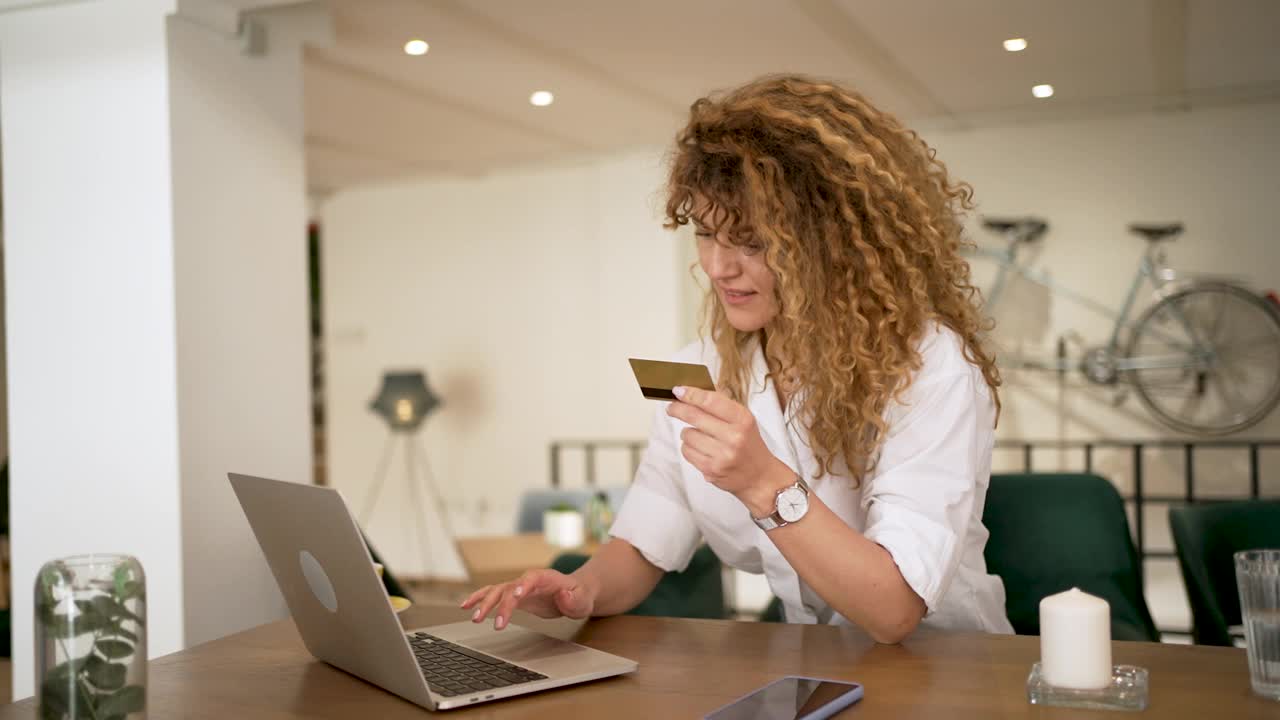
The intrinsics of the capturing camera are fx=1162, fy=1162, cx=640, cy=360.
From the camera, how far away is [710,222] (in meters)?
1.62

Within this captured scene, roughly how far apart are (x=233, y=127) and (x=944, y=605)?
2480mm

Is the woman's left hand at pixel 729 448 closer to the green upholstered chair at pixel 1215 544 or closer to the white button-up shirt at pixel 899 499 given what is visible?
the white button-up shirt at pixel 899 499

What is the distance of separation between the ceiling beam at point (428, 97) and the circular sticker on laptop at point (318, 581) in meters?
3.17

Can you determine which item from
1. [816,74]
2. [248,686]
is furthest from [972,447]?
[816,74]

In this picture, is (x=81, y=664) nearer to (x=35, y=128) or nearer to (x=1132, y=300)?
(x=35, y=128)

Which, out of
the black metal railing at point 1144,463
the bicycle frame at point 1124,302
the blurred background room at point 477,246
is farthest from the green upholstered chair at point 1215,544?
the bicycle frame at point 1124,302

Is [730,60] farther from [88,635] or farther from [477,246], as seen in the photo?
[88,635]

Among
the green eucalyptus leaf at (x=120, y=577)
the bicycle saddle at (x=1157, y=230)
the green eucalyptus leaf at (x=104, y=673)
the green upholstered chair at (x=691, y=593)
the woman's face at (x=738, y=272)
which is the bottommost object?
the green upholstered chair at (x=691, y=593)

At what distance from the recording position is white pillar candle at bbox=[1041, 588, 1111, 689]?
1115mm

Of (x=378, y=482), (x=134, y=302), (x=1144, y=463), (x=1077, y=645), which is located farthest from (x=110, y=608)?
(x=378, y=482)

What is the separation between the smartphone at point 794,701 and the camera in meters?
1.07

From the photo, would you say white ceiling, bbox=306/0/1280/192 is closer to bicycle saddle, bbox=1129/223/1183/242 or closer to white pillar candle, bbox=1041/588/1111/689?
bicycle saddle, bbox=1129/223/1183/242

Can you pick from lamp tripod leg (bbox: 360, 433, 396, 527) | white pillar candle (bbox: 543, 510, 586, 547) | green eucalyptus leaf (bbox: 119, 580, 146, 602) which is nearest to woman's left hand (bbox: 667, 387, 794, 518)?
green eucalyptus leaf (bbox: 119, 580, 146, 602)

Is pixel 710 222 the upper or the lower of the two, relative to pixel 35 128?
lower
